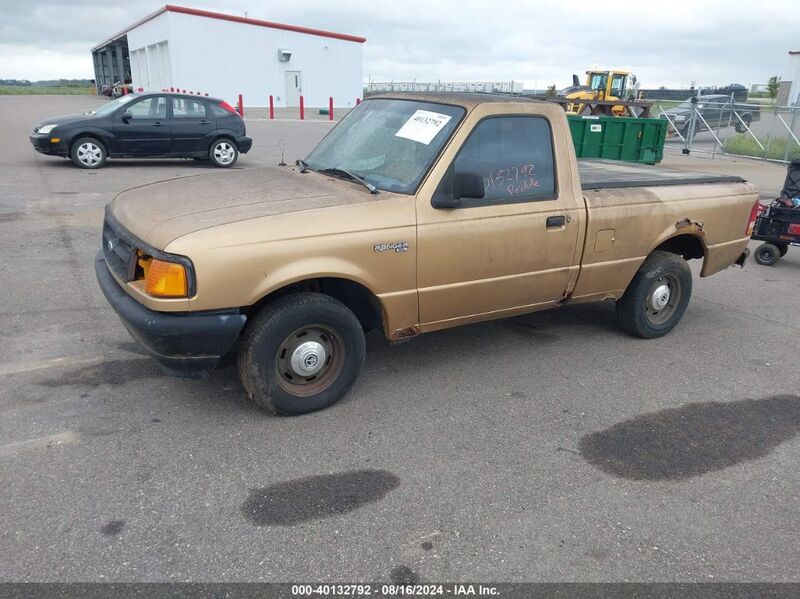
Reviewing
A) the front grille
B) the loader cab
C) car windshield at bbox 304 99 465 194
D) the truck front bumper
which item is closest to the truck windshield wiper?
car windshield at bbox 304 99 465 194

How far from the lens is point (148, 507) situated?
2.95 metres

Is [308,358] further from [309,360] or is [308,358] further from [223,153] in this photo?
[223,153]

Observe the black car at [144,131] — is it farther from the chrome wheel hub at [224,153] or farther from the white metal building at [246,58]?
the white metal building at [246,58]

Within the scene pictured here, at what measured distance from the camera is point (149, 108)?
13.0 m

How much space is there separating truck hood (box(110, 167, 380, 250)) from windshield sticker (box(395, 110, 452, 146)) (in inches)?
19.8

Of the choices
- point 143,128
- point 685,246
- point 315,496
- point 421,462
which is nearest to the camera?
point 315,496

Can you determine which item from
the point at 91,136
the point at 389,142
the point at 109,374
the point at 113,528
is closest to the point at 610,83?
the point at 91,136

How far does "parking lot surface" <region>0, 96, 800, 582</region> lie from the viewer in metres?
2.72

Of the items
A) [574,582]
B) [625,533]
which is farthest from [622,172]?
[574,582]

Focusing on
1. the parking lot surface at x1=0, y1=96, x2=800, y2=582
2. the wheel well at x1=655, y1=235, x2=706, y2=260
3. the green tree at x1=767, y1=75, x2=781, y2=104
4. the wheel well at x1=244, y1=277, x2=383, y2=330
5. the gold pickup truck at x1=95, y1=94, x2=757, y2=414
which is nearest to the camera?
the parking lot surface at x1=0, y1=96, x2=800, y2=582

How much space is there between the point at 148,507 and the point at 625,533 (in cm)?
221

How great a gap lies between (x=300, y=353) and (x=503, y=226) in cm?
154

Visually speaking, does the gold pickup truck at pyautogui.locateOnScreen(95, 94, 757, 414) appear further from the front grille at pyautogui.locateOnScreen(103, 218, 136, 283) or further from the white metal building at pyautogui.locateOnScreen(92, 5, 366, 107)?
the white metal building at pyautogui.locateOnScreen(92, 5, 366, 107)

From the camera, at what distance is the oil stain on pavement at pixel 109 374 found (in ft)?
13.5
